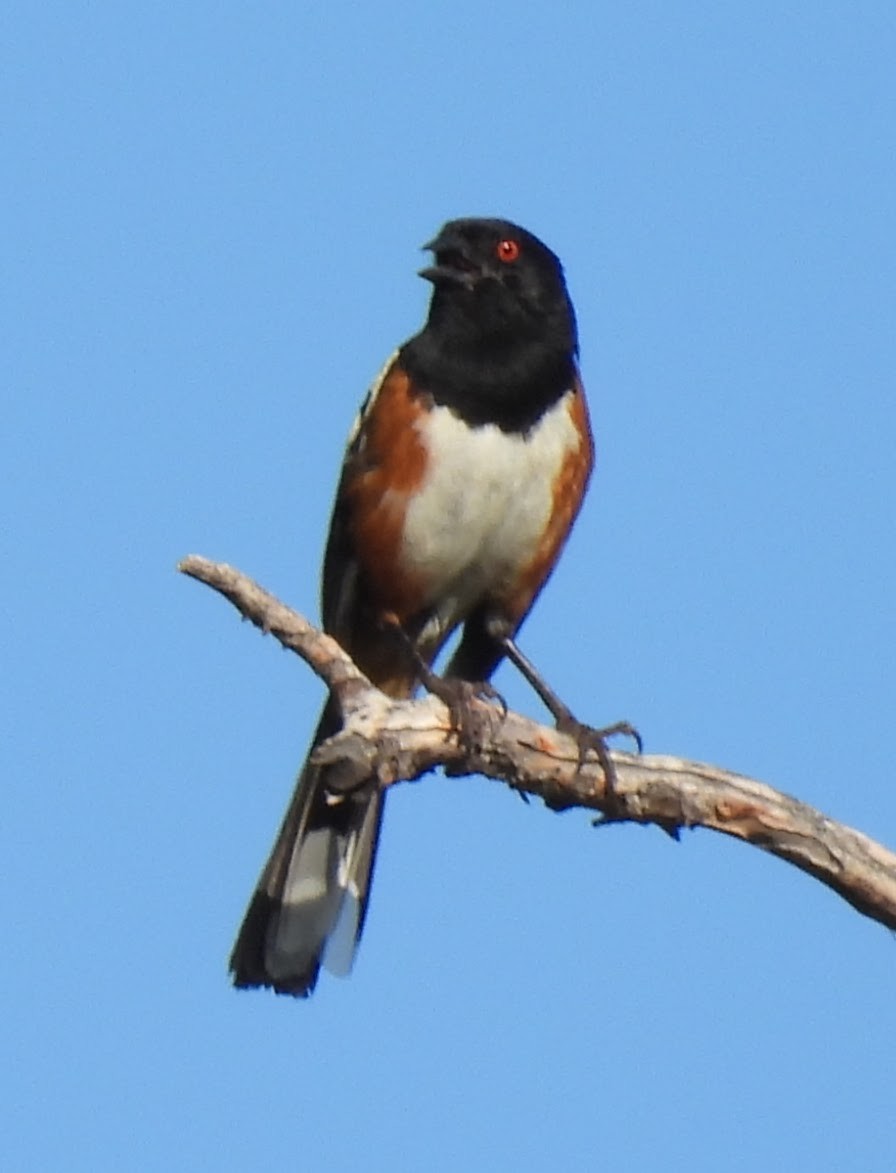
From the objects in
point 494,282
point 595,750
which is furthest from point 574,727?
point 494,282

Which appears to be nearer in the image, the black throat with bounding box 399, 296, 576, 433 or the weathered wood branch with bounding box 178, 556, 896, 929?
the weathered wood branch with bounding box 178, 556, 896, 929

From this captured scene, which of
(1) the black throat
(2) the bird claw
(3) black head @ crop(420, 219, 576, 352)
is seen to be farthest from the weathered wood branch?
(3) black head @ crop(420, 219, 576, 352)

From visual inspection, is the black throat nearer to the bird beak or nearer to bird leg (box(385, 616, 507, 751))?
the bird beak

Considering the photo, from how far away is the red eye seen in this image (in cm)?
552

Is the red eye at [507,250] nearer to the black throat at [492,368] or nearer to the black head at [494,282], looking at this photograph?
the black head at [494,282]

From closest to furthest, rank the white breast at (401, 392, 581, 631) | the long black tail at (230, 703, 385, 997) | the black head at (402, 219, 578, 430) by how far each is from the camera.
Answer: the white breast at (401, 392, 581, 631) → the black head at (402, 219, 578, 430) → the long black tail at (230, 703, 385, 997)

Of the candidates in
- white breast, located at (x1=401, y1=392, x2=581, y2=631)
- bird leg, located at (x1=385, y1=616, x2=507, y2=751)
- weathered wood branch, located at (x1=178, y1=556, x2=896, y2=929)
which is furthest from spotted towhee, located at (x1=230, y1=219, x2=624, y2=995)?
weathered wood branch, located at (x1=178, y1=556, x2=896, y2=929)

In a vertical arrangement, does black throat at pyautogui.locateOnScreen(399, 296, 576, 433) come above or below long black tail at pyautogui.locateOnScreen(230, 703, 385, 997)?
above

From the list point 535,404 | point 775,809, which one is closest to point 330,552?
point 535,404

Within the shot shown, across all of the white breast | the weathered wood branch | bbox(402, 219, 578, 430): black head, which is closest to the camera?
the weathered wood branch

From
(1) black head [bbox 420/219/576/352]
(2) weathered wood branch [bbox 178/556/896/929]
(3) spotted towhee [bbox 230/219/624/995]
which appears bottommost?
(2) weathered wood branch [bbox 178/556/896/929]

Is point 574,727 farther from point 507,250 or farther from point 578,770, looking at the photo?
point 507,250

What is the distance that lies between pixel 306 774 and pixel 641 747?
1166 millimetres

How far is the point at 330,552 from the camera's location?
552 cm
